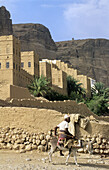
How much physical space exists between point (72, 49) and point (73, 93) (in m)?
38.5

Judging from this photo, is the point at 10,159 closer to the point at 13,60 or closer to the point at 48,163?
the point at 48,163

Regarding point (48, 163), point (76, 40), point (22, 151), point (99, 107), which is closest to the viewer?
point (48, 163)

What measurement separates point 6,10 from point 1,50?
36.4 metres

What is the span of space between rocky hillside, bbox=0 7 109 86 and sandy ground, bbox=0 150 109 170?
62122mm

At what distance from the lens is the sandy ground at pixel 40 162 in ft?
27.0

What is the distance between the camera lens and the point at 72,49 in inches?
3159

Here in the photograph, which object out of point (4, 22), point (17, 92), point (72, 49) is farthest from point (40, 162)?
point (72, 49)

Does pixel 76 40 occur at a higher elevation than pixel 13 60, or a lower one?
→ higher

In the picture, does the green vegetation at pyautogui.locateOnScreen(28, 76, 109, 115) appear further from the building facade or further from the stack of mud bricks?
the stack of mud bricks

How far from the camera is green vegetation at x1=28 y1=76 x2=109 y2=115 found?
32500 millimetres

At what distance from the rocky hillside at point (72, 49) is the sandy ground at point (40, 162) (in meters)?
62.1

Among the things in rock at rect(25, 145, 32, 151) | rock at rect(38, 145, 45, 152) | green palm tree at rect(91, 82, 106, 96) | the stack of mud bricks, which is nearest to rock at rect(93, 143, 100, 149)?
the stack of mud bricks

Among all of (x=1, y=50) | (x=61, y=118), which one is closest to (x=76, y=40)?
(x=1, y=50)

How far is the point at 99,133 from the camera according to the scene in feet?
36.0
